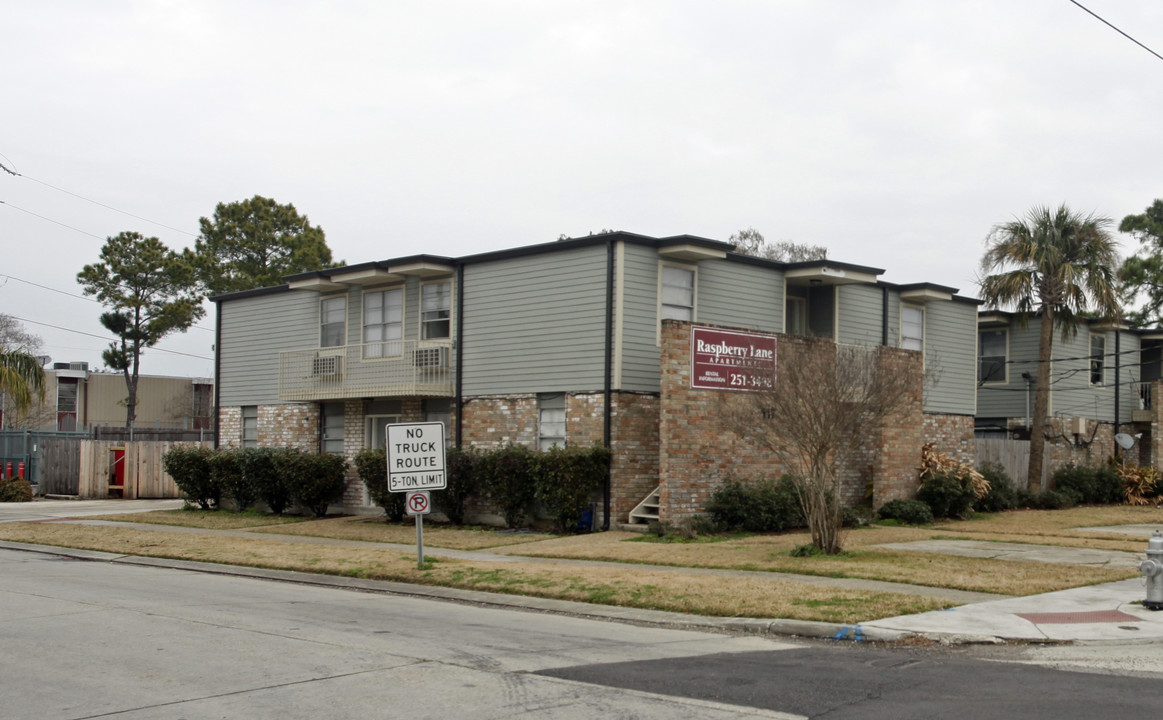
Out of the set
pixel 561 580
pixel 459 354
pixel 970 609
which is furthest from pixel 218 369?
pixel 970 609

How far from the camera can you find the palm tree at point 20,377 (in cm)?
3328

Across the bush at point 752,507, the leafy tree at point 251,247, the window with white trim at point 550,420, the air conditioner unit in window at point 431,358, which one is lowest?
the bush at point 752,507

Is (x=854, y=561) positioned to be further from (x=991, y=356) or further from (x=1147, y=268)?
(x=1147, y=268)

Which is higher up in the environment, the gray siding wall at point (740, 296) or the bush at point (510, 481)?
the gray siding wall at point (740, 296)

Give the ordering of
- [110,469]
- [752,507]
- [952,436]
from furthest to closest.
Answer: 1. [110,469]
2. [952,436]
3. [752,507]

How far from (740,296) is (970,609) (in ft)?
42.2

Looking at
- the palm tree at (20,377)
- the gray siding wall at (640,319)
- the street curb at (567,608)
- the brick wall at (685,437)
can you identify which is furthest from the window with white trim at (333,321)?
the palm tree at (20,377)

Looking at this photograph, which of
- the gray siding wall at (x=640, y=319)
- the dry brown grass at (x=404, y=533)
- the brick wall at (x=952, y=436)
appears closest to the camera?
the dry brown grass at (x=404, y=533)

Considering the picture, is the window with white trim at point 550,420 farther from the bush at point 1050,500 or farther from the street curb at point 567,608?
the bush at point 1050,500

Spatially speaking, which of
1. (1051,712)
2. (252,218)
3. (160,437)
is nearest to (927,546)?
(1051,712)

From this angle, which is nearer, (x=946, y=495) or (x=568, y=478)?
(x=568, y=478)

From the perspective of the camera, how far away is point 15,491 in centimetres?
3397

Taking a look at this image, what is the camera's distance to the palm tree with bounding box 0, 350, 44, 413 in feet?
109

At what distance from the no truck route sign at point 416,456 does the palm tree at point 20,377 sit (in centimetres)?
2240
